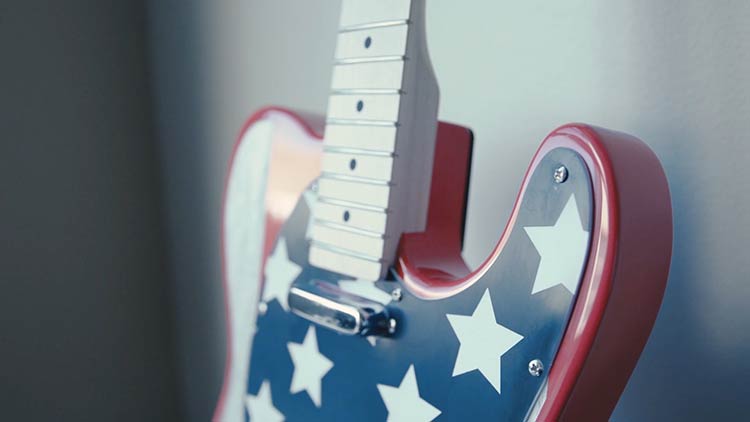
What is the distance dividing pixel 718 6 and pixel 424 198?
24 cm

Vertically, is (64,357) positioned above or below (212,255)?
below

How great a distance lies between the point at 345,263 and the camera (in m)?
0.46

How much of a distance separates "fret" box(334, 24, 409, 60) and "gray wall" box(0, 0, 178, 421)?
0.59 metres

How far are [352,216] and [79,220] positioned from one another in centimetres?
64

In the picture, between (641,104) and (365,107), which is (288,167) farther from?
(641,104)

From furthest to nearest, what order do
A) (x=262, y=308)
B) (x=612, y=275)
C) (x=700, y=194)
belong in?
(x=262, y=308) → (x=700, y=194) → (x=612, y=275)

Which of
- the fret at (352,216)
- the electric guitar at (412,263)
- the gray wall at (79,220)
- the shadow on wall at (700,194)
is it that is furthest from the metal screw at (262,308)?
the gray wall at (79,220)

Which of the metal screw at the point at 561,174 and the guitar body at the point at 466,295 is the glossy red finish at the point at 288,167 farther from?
the metal screw at the point at 561,174

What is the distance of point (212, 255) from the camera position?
0.94 metres

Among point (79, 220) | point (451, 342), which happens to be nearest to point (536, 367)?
point (451, 342)

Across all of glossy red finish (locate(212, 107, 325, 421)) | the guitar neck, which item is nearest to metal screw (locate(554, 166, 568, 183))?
the guitar neck

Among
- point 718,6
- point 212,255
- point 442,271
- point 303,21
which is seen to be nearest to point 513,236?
point 442,271

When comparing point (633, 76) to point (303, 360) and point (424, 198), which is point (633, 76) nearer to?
point (424, 198)

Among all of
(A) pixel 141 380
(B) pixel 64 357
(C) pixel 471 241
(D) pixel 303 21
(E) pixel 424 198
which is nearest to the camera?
(E) pixel 424 198
